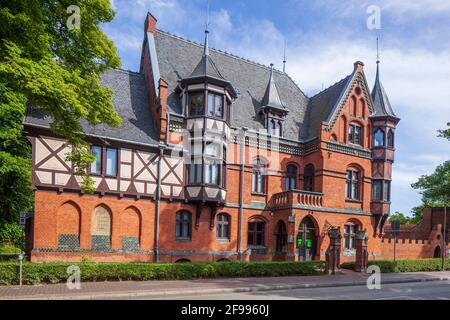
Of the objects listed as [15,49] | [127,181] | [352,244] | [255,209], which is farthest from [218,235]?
[15,49]

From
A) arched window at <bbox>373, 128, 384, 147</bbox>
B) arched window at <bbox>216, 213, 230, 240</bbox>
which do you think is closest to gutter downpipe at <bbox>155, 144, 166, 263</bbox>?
arched window at <bbox>216, 213, 230, 240</bbox>

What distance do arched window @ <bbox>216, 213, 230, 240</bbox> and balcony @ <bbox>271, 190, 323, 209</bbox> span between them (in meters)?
3.46

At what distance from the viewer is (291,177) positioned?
94.4 feet

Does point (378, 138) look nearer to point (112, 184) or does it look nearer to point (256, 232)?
point (256, 232)

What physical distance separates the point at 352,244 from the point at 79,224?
18723 millimetres

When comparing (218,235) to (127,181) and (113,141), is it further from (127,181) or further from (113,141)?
(113,141)

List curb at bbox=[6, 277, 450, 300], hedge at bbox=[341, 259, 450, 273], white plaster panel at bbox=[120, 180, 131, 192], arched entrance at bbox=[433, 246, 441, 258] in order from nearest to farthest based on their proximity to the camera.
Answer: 1. curb at bbox=[6, 277, 450, 300]
2. white plaster panel at bbox=[120, 180, 131, 192]
3. hedge at bbox=[341, 259, 450, 273]
4. arched entrance at bbox=[433, 246, 441, 258]

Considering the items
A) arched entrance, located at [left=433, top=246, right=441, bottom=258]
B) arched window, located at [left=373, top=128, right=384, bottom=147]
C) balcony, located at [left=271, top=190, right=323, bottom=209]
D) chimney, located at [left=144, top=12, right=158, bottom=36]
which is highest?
chimney, located at [left=144, top=12, right=158, bottom=36]

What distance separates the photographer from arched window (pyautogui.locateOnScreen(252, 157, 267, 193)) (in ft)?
89.1

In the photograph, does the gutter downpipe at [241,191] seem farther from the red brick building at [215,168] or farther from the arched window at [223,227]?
the arched window at [223,227]

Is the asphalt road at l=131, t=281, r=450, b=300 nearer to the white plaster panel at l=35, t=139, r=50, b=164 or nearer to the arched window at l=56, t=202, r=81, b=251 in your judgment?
the arched window at l=56, t=202, r=81, b=251

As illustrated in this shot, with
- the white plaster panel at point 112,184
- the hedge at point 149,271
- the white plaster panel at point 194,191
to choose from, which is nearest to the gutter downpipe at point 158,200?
the white plaster panel at point 194,191

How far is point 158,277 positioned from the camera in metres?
18.3

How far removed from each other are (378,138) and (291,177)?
736 cm
